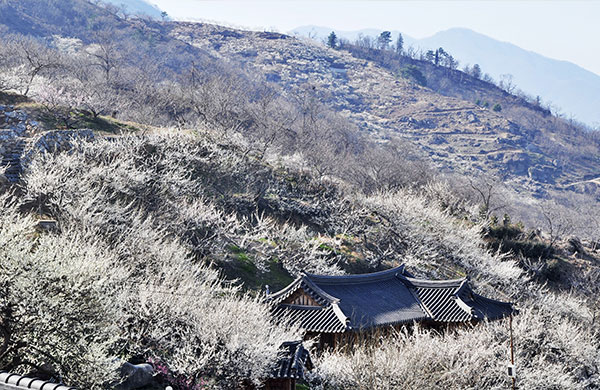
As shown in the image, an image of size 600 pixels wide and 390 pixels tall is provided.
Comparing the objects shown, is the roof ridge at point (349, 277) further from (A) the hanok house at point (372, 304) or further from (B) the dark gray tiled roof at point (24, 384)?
(B) the dark gray tiled roof at point (24, 384)

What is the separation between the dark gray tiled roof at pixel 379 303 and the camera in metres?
25.4

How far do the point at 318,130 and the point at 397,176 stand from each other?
24741 mm

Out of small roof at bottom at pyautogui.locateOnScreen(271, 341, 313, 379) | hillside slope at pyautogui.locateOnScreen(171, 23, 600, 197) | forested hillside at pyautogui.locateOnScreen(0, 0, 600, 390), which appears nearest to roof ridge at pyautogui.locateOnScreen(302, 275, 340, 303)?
forested hillside at pyautogui.locateOnScreen(0, 0, 600, 390)

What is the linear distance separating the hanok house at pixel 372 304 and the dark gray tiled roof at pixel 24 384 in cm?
1745

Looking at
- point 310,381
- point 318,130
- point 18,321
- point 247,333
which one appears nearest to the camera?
point 18,321

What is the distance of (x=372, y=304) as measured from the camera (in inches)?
1102

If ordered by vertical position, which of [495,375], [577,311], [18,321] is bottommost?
[577,311]

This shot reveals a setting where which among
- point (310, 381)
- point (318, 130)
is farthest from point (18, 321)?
point (318, 130)

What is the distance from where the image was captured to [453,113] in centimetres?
14050

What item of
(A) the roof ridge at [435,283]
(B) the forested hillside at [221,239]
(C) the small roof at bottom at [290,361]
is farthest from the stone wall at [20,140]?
(A) the roof ridge at [435,283]

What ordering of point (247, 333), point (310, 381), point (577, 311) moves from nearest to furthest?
point (247, 333) < point (310, 381) < point (577, 311)

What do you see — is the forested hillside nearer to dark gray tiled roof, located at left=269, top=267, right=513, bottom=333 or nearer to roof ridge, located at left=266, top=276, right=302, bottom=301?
roof ridge, located at left=266, top=276, right=302, bottom=301

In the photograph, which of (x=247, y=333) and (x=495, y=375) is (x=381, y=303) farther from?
(x=247, y=333)

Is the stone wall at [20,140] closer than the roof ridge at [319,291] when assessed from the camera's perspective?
No
